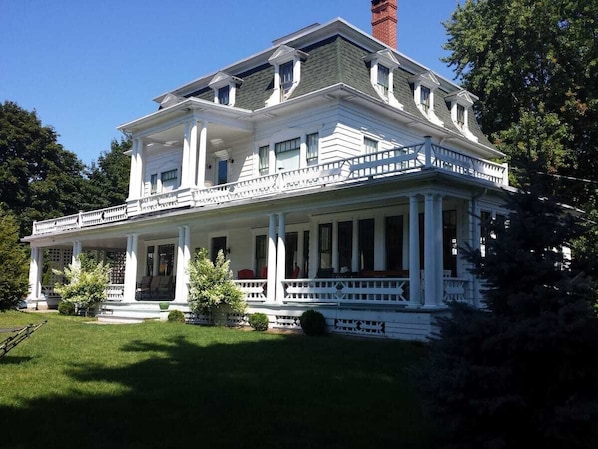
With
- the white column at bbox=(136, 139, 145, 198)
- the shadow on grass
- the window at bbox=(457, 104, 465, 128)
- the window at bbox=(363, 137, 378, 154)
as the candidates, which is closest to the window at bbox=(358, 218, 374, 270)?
the window at bbox=(363, 137, 378, 154)

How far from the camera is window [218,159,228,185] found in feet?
80.4

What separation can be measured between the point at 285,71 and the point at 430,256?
1101cm

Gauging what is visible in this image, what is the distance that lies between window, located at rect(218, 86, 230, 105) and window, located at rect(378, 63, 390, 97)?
6.62 meters

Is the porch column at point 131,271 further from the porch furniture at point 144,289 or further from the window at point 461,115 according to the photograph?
the window at point 461,115

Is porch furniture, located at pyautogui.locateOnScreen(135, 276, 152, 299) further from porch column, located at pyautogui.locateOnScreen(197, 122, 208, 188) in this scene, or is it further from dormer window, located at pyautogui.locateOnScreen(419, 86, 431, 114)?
dormer window, located at pyautogui.locateOnScreen(419, 86, 431, 114)

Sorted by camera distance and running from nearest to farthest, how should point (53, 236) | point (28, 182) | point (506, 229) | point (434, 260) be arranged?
point (506, 229) < point (434, 260) < point (53, 236) < point (28, 182)

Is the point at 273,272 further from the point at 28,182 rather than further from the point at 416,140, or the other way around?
the point at 28,182

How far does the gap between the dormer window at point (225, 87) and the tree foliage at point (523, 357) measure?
19894 mm

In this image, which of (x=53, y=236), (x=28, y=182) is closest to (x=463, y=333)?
(x=53, y=236)

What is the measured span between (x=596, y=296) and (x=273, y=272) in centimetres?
1325

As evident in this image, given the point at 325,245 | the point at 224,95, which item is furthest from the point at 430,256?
the point at 224,95

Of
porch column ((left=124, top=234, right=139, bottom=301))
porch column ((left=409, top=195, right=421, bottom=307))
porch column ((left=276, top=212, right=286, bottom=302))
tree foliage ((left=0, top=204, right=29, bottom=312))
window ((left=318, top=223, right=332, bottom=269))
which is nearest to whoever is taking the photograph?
tree foliage ((left=0, top=204, right=29, bottom=312))

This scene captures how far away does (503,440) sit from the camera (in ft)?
15.0

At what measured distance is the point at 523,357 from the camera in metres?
4.78
